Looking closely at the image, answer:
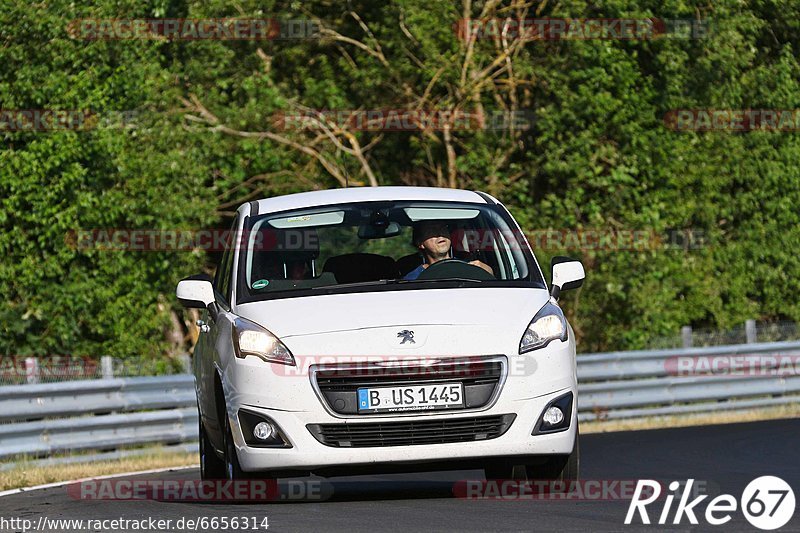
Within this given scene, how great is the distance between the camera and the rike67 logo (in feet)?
25.8

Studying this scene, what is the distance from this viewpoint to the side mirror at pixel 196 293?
387 inches

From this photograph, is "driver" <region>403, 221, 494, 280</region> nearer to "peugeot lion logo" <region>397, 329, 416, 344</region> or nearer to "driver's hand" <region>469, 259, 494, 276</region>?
"driver's hand" <region>469, 259, 494, 276</region>

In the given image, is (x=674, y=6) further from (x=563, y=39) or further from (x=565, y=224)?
(x=565, y=224)

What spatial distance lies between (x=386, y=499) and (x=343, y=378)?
1.36 m

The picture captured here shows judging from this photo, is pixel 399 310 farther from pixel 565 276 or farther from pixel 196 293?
pixel 196 293

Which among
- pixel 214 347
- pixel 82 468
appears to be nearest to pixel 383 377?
pixel 214 347

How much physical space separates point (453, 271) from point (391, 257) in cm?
61

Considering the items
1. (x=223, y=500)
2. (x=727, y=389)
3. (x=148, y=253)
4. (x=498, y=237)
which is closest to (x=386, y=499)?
(x=223, y=500)

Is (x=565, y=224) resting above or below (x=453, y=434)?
below

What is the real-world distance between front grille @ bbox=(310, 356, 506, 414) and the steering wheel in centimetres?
106

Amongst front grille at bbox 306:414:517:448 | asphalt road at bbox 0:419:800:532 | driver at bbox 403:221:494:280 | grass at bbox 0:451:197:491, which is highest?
driver at bbox 403:221:494:280

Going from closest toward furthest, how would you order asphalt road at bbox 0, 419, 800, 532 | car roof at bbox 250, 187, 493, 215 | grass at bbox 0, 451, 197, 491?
asphalt road at bbox 0, 419, 800, 532, car roof at bbox 250, 187, 493, 215, grass at bbox 0, 451, 197, 491

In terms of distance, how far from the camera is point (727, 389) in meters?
20.3

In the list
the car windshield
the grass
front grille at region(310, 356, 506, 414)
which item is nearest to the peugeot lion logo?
front grille at region(310, 356, 506, 414)
